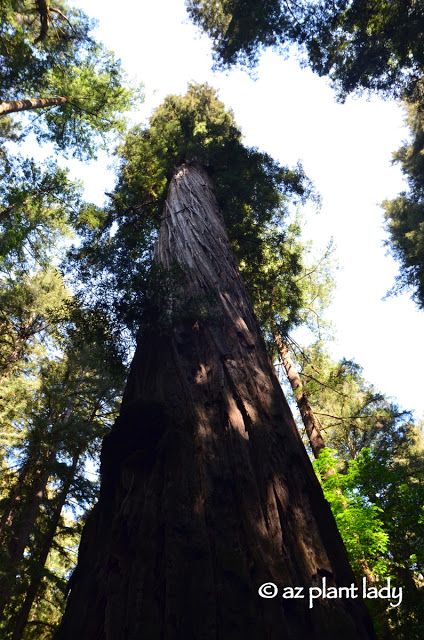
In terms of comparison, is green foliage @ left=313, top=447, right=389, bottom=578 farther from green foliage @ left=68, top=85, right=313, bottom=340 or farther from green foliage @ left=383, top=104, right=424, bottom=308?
green foliage @ left=383, top=104, right=424, bottom=308

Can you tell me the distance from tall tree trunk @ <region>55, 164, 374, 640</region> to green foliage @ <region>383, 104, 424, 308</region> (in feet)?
45.5

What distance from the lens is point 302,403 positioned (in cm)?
939

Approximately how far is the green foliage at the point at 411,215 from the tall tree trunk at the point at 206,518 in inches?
546

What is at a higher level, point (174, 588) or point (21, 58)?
point (21, 58)

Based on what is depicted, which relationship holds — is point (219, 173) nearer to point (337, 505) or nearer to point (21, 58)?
point (21, 58)

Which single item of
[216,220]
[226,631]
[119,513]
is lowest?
[226,631]

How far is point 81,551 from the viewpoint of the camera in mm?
2418

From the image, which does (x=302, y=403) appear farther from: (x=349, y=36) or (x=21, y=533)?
(x=349, y=36)

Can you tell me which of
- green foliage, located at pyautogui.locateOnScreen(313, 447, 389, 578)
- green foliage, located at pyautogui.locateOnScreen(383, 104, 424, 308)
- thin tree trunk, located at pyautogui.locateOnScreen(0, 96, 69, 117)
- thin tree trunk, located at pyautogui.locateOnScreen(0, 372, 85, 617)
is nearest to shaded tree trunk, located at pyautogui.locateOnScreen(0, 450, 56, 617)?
thin tree trunk, located at pyautogui.locateOnScreen(0, 372, 85, 617)

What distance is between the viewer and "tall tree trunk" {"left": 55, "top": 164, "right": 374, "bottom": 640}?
1854mm

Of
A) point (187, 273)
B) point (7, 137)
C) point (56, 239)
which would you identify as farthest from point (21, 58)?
point (187, 273)

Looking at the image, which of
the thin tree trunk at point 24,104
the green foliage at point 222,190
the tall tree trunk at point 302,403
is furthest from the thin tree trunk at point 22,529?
the thin tree trunk at point 24,104

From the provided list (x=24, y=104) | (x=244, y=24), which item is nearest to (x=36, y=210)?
(x=24, y=104)

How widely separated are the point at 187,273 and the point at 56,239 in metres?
11.2
